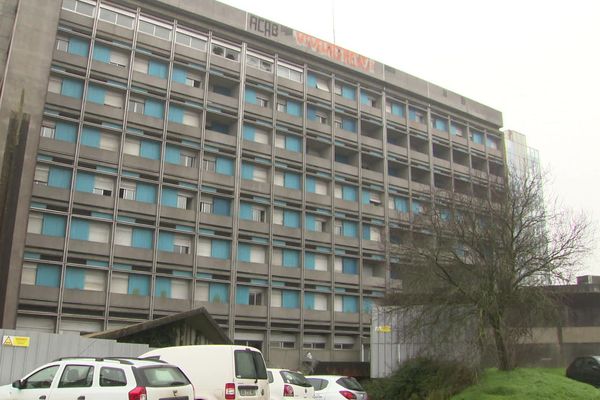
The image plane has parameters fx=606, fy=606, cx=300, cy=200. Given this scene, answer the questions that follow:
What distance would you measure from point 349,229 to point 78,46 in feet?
83.6

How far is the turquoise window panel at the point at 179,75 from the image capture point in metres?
44.9

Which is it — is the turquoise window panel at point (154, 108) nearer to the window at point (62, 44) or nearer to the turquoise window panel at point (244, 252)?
the window at point (62, 44)

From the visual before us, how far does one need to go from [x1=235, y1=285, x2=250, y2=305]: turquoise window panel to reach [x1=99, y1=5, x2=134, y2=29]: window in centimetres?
2045

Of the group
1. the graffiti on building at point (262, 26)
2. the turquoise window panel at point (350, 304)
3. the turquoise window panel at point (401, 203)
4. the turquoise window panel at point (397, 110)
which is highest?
the graffiti on building at point (262, 26)

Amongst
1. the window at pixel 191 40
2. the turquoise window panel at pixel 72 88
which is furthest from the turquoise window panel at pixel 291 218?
the turquoise window panel at pixel 72 88

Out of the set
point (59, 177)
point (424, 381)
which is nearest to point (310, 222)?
point (59, 177)

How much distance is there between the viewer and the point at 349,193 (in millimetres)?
52438

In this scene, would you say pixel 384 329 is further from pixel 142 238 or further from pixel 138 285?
pixel 142 238

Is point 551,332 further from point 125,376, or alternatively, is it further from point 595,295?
point 125,376

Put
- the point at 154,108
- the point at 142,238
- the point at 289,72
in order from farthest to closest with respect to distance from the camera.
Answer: the point at 289,72, the point at 154,108, the point at 142,238

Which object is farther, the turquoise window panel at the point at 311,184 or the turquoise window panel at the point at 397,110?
the turquoise window panel at the point at 397,110

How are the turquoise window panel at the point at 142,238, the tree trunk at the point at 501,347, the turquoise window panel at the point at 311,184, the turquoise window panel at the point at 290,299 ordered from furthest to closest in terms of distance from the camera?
the turquoise window panel at the point at 311,184
the turquoise window panel at the point at 290,299
the turquoise window panel at the point at 142,238
the tree trunk at the point at 501,347

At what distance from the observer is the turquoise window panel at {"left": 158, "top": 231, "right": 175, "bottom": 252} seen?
136 ft

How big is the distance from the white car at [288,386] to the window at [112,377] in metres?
6.69
